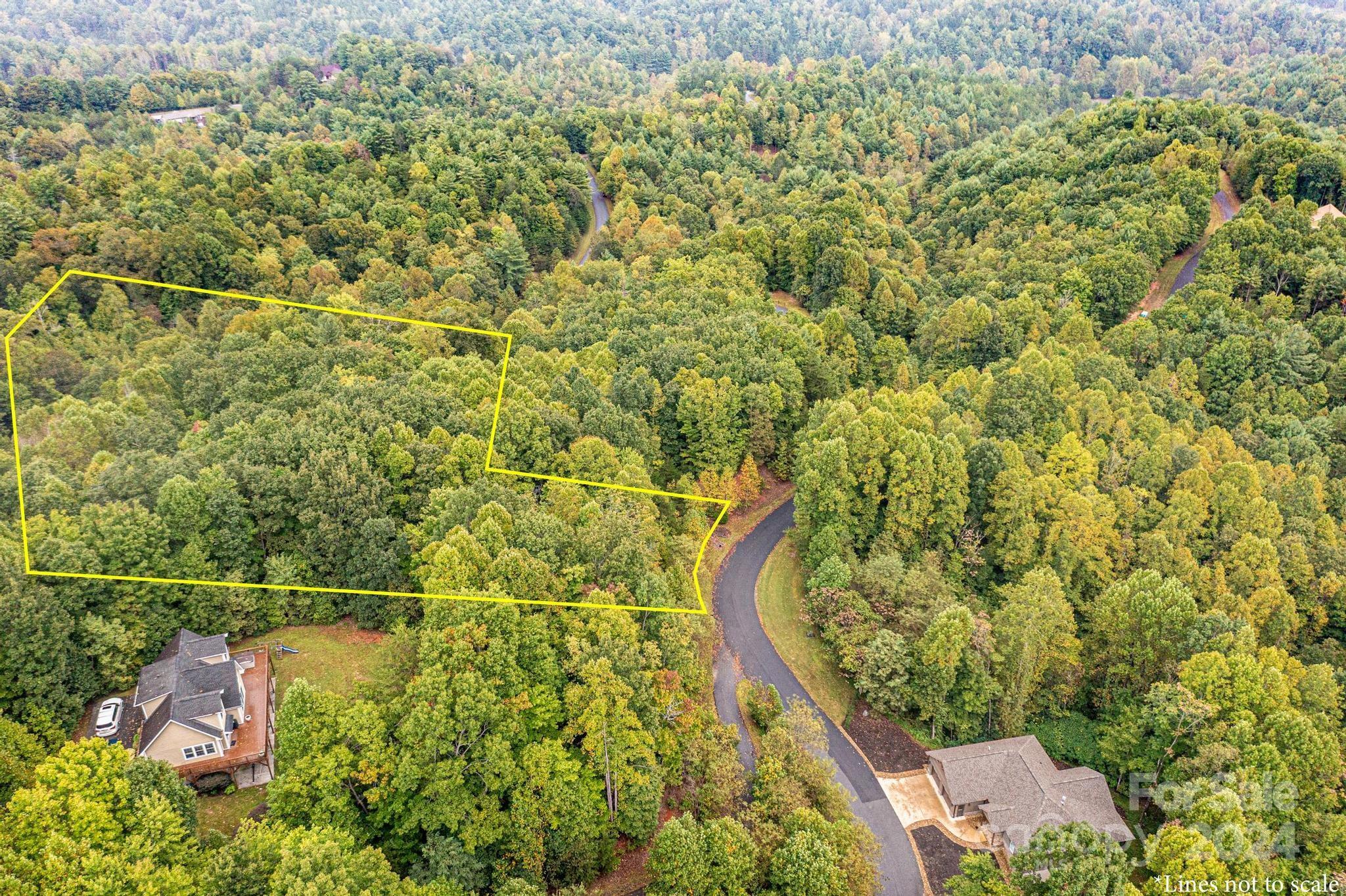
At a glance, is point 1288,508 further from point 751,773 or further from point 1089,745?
point 751,773

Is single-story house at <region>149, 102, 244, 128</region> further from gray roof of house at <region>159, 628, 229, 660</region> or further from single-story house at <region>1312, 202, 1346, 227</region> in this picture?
single-story house at <region>1312, 202, 1346, 227</region>

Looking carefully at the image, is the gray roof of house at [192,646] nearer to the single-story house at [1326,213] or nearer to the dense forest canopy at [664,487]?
the dense forest canopy at [664,487]

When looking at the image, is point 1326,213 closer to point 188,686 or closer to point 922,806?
point 922,806

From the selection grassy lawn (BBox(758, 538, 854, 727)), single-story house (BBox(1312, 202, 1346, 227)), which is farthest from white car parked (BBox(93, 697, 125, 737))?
single-story house (BBox(1312, 202, 1346, 227))

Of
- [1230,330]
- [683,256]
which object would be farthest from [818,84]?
[1230,330]

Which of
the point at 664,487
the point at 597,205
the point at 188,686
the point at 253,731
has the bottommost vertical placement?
the point at 253,731

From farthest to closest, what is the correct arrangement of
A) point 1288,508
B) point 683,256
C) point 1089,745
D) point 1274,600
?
point 683,256 → point 1288,508 → point 1274,600 → point 1089,745

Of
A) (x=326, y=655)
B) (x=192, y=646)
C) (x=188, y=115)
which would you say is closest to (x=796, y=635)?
(x=326, y=655)
